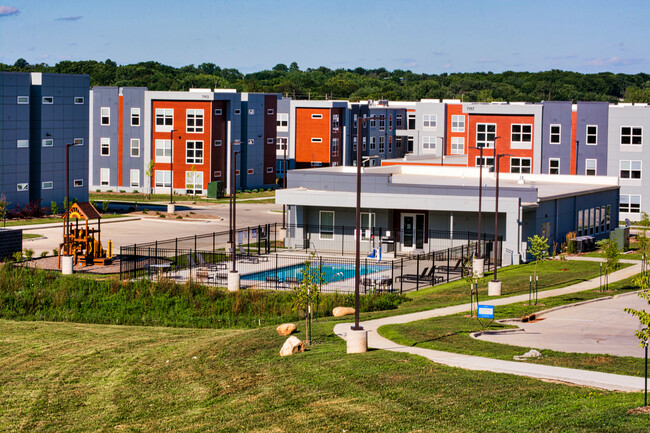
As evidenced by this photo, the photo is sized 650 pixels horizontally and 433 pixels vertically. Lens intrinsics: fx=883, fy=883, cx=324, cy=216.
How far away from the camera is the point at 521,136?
85.9 metres

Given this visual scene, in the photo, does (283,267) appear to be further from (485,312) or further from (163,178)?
(163,178)

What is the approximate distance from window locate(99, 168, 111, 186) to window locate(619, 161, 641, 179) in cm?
5399

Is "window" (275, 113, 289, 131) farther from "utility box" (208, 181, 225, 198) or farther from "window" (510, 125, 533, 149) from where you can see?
"window" (510, 125, 533, 149)

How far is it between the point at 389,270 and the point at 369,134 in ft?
245

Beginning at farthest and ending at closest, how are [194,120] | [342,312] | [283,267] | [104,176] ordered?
[104,176], [194,120], [283,267], [342,312]

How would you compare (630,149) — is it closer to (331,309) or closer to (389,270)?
(389,270)

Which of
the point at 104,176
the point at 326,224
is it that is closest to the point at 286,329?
the point at 326,224

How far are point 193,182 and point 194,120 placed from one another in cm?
674

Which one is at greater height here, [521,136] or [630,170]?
[521,136]

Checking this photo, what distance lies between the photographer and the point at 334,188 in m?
59.8

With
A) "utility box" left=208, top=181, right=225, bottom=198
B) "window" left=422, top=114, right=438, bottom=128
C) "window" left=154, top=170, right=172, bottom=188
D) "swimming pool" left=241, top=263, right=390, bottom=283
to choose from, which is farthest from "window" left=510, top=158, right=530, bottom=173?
"swimming pool" left=241, top=263, right=390, bottom=283

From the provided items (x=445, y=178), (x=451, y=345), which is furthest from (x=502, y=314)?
(x=445, y=178)

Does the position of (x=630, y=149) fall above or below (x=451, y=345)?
above

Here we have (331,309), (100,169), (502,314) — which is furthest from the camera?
(100,169)
